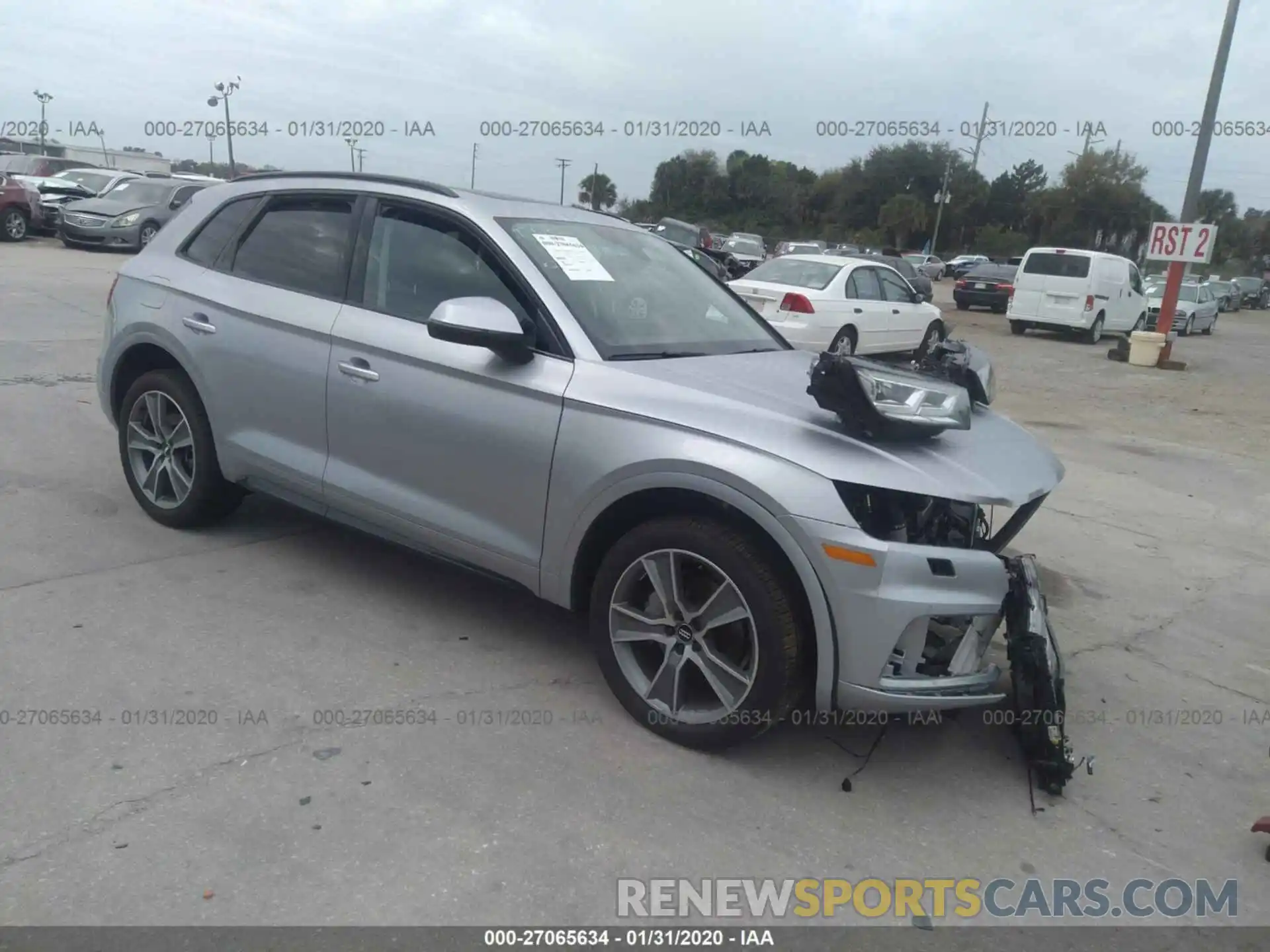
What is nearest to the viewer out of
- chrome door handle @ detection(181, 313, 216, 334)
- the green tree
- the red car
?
chrome door handle @ detection(181, 313, 216, 334)

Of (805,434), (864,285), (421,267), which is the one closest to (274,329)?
(421,267)

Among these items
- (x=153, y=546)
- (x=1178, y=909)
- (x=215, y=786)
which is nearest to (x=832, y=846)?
(x=1178, y=909)

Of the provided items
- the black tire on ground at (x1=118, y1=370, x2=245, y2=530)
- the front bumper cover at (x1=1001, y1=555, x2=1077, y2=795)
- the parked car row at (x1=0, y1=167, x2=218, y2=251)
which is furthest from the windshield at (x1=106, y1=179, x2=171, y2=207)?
the front bumper cover at (x1=1001, y1=555, x2=1077, y2=795)

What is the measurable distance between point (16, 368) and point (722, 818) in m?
8.01

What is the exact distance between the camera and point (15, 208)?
838 inches

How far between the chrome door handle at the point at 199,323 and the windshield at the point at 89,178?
75.4ft

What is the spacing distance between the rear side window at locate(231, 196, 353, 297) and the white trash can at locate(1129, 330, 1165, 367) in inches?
641

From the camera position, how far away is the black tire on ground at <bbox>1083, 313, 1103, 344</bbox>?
20.8 metres

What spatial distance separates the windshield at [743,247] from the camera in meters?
28.4

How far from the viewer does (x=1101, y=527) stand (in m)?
6.74

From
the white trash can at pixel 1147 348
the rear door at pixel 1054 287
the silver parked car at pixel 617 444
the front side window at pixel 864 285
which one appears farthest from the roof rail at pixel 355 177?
the rear door at pixel 1054 287

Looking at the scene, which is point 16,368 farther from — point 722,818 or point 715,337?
point 722,818

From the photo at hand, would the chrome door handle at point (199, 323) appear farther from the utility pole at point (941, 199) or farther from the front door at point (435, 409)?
the utility pole at point (941, 199)

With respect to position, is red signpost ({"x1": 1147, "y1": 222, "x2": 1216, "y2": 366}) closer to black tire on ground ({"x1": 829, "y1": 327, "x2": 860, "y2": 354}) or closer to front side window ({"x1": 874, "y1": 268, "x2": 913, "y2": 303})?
front side window ({"x1": 874, "y1": 268, "x2": 913, "y2": 303})
